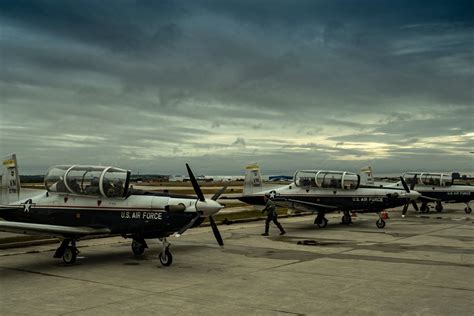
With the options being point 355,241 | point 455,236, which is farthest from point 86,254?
point 455,236

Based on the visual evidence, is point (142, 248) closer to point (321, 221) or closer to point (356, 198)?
point (321, 221)

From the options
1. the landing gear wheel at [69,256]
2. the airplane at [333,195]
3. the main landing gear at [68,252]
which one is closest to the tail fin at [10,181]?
the main landing gear at [68,252]

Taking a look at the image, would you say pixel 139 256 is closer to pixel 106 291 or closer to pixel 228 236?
pixel 106 291

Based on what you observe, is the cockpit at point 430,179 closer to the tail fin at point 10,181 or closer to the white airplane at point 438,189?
the white airplane at point 438,189

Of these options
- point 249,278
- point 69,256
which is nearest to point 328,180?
point 249,278

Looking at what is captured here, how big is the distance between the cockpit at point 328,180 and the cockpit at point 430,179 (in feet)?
32.6

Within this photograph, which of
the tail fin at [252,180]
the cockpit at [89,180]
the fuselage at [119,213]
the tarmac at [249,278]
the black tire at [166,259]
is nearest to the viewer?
the tarmac at [249,278]

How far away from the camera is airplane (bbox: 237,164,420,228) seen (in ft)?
70.1

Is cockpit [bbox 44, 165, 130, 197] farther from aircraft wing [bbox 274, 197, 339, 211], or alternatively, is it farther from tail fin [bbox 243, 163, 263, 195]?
tail fin [bbox 243, 163, 263, 195]

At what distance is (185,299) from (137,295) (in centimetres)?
93

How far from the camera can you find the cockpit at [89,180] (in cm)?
1187

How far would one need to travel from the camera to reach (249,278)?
961 cm

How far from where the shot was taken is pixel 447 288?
8602 millimetres

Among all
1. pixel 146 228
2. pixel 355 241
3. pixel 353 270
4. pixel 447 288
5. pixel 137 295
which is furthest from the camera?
pixel 355 241
